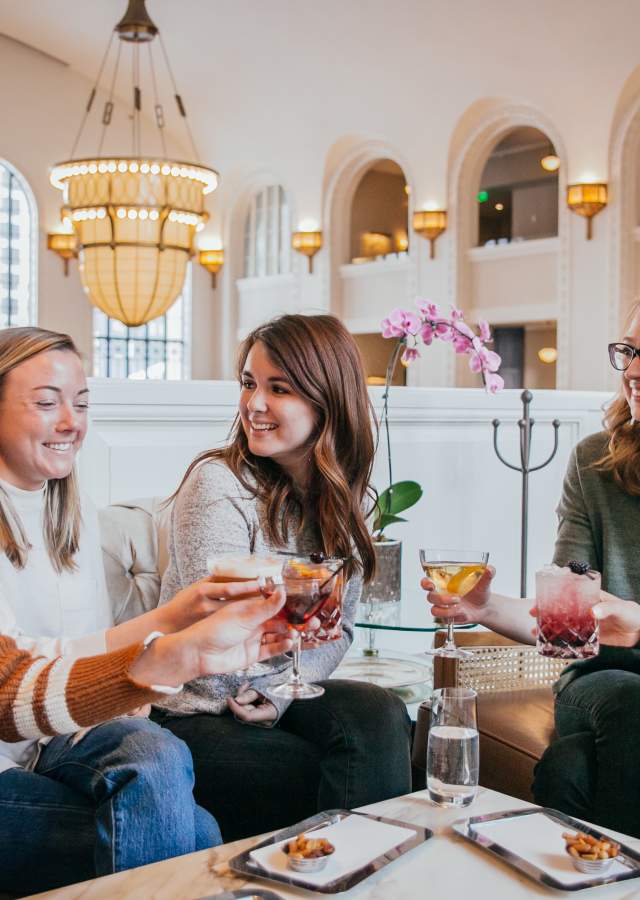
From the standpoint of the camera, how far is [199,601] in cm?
176

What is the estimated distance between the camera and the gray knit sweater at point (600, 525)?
7.79 ft

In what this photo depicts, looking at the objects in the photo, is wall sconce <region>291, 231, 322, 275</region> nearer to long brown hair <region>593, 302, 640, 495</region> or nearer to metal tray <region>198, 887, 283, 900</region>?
long brown hair <region>593, 302, 640, 495</region>

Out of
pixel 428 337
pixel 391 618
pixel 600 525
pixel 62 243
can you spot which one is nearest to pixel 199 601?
pixel 600 525

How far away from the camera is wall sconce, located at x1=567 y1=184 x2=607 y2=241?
8.70m

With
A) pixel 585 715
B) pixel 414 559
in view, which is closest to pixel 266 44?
pixel 414 559

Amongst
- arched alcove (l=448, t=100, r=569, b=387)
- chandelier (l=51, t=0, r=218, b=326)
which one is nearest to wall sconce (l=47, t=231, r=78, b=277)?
arched alcove (l=448, t=100, r=569, b=387)

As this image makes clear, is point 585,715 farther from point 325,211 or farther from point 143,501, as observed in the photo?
point 325,211

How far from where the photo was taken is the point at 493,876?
4.97 ft

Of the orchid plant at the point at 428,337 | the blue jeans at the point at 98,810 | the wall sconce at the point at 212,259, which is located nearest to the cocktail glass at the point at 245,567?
the blue jeans at the point at 98,810

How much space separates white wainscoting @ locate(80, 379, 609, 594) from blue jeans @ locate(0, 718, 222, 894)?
3.94 ft

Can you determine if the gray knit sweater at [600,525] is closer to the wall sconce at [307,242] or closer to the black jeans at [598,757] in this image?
the black jeans at [598,757]

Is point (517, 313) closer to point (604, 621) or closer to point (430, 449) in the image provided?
point (430, 449)

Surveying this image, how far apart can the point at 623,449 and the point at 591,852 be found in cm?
108

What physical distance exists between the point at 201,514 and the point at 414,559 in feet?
7.72
